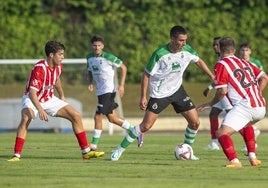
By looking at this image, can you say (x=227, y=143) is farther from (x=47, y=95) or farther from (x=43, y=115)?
(x=47, y=95)

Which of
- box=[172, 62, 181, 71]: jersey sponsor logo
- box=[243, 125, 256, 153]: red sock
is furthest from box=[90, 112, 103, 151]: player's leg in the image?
box=[243, 125, 256, 153]: red sock

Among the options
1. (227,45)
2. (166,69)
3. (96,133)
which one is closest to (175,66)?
(166,69)

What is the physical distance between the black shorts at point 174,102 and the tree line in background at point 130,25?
51.2 feet

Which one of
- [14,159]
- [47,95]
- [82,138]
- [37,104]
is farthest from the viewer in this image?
[82,138]

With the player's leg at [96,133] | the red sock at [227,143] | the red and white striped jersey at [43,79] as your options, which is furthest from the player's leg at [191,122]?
the player's leg at [96,133]

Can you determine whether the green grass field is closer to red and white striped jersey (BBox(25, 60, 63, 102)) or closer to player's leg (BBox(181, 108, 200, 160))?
player's leg (BBox(181, 108, 200, 160))

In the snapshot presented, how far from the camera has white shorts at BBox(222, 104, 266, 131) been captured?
13.9m

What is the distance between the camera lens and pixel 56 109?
15.6 m

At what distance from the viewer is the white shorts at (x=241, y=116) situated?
13.9 m

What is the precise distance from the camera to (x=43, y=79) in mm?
15305

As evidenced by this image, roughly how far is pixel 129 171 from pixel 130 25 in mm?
18476

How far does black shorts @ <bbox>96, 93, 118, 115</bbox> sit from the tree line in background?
11539mm

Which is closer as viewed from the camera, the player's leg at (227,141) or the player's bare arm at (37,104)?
the player's leg at (227,141)

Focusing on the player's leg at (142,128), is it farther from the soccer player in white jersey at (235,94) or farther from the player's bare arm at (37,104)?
the soccer player in white jersey at (235,94)
